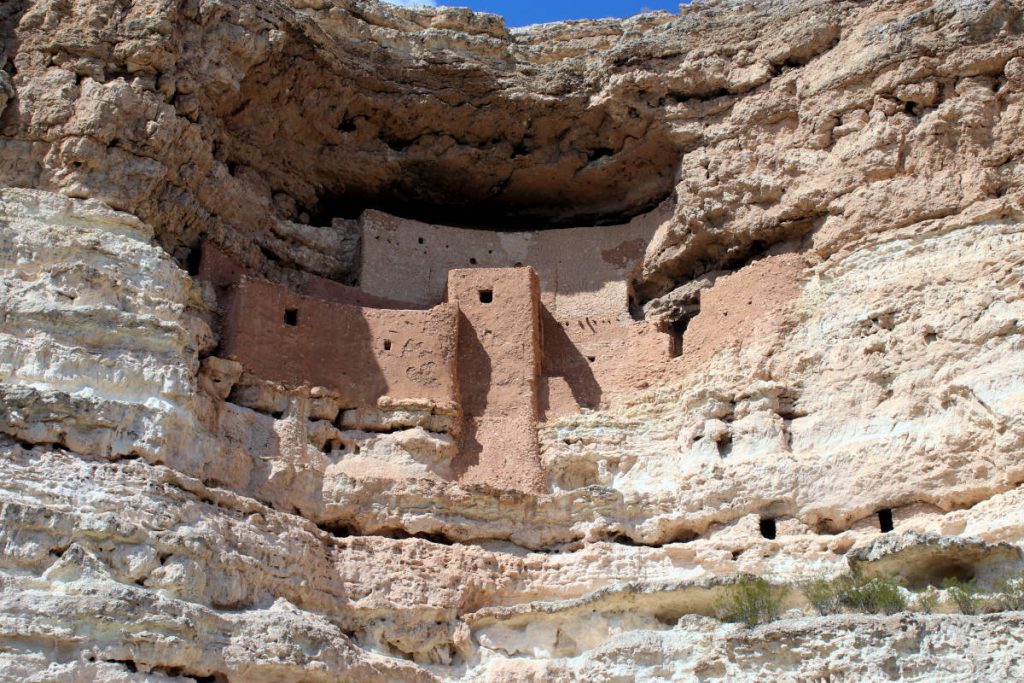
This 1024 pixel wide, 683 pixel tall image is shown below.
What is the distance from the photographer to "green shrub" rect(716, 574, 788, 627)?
482 inches

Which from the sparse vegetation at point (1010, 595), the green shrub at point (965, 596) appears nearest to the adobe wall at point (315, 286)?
the green shrub at point (965, 596)

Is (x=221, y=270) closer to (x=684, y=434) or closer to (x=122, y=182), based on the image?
(x=122, y=182)

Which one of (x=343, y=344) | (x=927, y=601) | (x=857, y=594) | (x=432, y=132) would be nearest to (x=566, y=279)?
(x=432, y=132)

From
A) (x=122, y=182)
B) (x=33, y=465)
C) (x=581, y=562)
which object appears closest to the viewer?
(x=33, y=465)

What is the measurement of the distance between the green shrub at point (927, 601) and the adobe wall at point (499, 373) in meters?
4.28

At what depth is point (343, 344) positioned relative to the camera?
15516 mm

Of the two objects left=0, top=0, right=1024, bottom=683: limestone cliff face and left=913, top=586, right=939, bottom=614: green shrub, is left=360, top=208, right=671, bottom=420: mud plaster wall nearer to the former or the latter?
left=0, top=0, right=1024, bottom=683: limestone cliff face

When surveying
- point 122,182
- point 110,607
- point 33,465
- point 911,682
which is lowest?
point 911,682

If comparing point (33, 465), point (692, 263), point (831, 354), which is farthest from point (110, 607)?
point (692, 263)

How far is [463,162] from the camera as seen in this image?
18625 mm

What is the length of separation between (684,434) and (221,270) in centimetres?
543

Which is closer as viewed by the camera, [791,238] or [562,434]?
[562,434]

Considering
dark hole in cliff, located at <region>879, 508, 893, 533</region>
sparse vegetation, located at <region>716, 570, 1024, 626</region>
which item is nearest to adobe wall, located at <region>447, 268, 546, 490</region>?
sparse vegetation, located at <region>716, 570, 1024, 626</region>

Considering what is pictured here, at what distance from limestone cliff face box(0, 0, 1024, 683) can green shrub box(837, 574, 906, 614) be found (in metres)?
0.36
